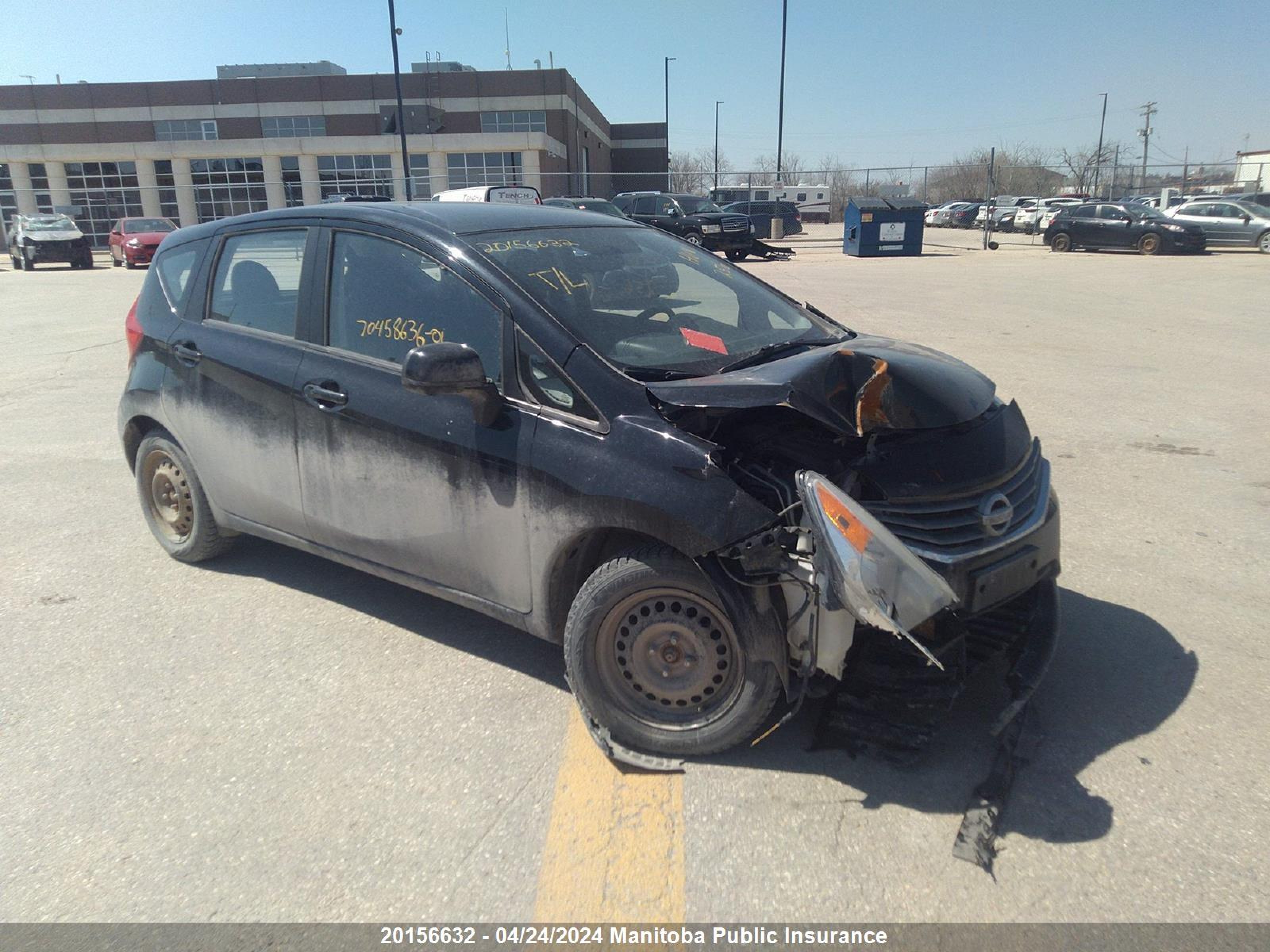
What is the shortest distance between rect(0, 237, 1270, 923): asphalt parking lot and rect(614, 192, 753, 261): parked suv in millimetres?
21263

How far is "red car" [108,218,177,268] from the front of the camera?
28094 mm

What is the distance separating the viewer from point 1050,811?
2.68m

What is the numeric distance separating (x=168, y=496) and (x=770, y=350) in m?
3.19

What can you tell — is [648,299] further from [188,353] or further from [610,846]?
[188,353]

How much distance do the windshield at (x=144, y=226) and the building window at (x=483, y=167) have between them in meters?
17.2

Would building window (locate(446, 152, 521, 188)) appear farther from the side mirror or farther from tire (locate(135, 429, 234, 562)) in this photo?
the side mirror

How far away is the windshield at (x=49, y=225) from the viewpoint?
1156 inches

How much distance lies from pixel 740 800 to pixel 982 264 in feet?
80.3

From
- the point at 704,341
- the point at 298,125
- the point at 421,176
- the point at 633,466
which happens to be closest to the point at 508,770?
the point at 633,466

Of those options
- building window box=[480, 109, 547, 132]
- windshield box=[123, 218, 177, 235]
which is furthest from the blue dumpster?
building window box=[480, 109, 547, 132]

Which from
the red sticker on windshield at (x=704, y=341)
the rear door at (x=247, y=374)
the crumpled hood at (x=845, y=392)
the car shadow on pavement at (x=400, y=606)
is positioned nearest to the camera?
the crumpled hood at (x=845, y=392)

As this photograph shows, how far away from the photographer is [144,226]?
29.8 m

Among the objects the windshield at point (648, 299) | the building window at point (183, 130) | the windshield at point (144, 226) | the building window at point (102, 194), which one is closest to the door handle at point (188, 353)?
the windshield at point (648, 299)

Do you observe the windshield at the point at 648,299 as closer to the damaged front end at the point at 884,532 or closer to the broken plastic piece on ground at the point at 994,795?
the damaged front end at the point at 884,532
